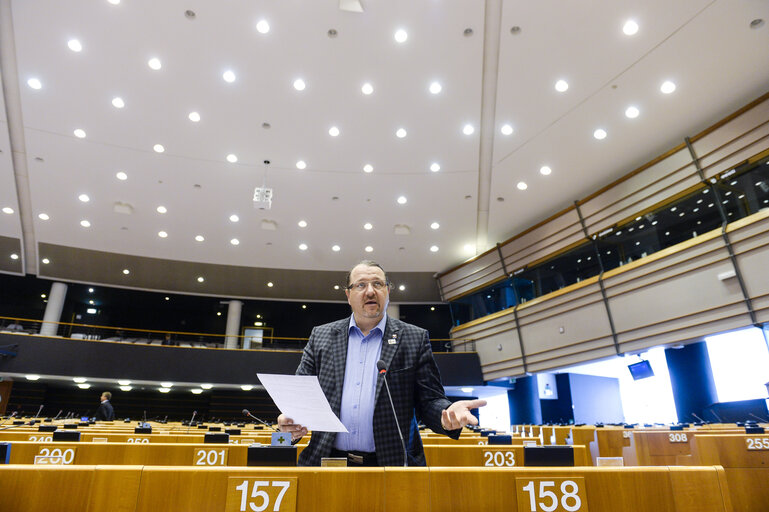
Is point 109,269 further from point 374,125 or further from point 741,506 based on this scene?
point 741,506

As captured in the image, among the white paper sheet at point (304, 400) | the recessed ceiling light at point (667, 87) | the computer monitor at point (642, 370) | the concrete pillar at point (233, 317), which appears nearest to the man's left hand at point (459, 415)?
the white paper sheet at point (304, 400)

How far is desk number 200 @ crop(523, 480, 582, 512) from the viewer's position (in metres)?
1.24

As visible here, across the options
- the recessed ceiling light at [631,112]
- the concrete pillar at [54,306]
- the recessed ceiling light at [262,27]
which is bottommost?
the concrete pillar at [54,306]

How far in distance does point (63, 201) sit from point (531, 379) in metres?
13.7

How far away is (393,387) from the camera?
1.92 m

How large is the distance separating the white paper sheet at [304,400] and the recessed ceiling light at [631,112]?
8.98 m

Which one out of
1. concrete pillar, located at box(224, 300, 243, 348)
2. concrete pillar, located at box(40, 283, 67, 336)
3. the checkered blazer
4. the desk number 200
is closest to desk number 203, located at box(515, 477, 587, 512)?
the desk number 200

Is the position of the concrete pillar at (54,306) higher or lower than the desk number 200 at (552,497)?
higher

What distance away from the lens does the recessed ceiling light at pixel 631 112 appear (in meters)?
8.52

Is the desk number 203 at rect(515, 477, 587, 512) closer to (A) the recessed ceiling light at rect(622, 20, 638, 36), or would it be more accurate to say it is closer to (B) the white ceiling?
(B) the white ceiling

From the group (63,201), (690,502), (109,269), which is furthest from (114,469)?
(109,269)

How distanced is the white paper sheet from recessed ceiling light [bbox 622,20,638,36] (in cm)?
790

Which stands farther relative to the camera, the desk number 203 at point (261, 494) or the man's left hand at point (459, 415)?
the man's left hand at point (459, 415)

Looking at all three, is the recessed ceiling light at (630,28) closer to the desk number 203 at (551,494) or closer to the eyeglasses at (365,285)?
the eyeglasses at (365,285)
